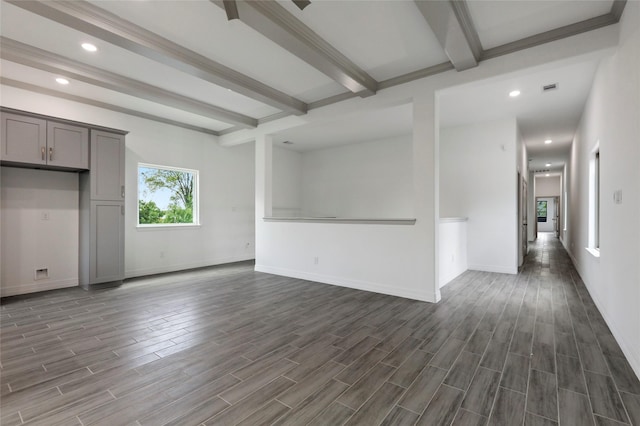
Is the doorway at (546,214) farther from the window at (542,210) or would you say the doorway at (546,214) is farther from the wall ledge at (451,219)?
the wall ledge at (451,219)

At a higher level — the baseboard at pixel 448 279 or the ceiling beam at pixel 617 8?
the ceiling beam at pixel 617 8

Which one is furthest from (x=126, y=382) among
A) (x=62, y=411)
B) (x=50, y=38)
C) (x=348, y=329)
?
(x=50, y=38)

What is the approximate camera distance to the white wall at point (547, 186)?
14.6 m

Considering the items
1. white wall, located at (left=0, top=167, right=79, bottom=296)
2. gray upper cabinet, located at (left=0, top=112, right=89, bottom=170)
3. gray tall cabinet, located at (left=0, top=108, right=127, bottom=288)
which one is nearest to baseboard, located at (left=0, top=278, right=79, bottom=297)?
white wall, located at (left=0, top=167, right=79, bottom=296)

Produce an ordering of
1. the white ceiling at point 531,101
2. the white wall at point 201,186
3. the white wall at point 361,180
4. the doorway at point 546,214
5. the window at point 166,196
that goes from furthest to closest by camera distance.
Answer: the doorway at point 546,214
the white wall at point 361,180
the window at point 166,196
the white wall at point 201,186
the white ceiling at point 531,101

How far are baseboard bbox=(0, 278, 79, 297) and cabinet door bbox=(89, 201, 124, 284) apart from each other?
0.55 meters

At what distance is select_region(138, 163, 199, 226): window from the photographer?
5535 millimetres

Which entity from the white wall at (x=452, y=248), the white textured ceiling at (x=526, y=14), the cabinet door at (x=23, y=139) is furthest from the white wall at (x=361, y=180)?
the cabinet door at (x=23, y=139)

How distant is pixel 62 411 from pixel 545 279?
244 inches

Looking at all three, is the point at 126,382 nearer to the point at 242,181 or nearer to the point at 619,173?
Result: the point at 619,173

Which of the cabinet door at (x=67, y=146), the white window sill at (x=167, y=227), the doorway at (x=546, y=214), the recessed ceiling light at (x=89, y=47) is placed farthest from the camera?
the doorway at (x=546, y=214)

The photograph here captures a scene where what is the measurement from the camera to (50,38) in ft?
10.0

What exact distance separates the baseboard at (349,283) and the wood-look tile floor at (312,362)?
133 mm

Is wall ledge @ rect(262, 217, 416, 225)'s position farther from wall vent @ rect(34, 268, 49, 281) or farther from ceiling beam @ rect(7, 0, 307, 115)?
wall vent @ rect(34, 268, 49, 281)
